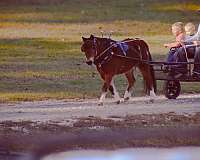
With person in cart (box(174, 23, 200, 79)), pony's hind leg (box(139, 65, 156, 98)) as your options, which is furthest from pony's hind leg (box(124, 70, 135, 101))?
person in cart (box(174, 23, 200, 79))

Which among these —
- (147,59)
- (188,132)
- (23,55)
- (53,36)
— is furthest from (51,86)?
(53,36)

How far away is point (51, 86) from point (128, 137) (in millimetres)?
10107

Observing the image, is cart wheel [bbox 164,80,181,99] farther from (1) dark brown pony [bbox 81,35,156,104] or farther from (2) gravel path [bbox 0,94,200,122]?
(1) dark brown pony [bbox 81,35,156,104]

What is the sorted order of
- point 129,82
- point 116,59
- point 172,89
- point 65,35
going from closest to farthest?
point 116,59 → point 129,82 → point 172,89 → point 65,35

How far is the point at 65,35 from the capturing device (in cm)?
3056

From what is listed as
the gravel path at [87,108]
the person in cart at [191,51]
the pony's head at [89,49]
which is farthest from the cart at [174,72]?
the pony's head at [89,49]

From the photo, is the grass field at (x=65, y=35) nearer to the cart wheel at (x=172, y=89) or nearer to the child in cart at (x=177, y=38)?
the cart wheel at (x=172, y=89)

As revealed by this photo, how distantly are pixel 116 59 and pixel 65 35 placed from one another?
767 inches

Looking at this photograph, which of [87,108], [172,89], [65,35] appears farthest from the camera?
[65,35]

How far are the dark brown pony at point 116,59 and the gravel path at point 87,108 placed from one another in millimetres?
304

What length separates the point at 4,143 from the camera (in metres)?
6.04

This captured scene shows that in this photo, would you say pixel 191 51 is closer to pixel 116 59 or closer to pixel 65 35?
pixel 116 59

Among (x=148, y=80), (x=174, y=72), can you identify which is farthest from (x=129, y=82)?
(x=174, y=72)

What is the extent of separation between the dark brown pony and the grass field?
1.45m
